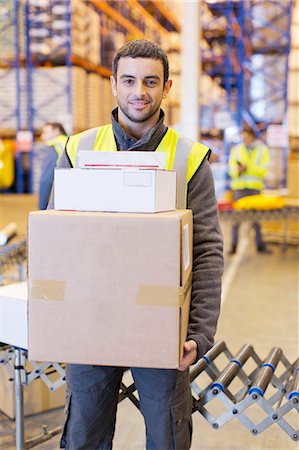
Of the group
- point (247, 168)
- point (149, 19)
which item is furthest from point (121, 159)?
point (149, 19)

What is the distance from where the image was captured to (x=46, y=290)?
1802 mm

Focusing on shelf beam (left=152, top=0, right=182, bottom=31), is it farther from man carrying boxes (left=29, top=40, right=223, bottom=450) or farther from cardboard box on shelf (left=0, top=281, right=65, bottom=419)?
man carrying boxes (left=29, top=40, right=223, bottom=450)

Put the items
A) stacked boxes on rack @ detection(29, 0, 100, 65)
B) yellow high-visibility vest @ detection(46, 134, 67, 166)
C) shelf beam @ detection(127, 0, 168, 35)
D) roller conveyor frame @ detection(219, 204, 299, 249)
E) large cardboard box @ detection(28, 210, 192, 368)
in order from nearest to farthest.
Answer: large cardboard box @ detection(28, 210, 192, 368) < yellow high-visibility vest @ detection(46, 134, 67, 166) < roller conveyor frame @ detection(219, 204, 299, 249) < stacked boxes on rack @ detection(29, 0, 100, 65) < shelf beam @ detection(127, 0, 168, 35)

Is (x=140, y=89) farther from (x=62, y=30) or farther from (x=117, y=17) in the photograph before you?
(x=117, y=17)

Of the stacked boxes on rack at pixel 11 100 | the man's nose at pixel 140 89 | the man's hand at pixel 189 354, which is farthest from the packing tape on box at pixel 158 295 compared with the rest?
the stacked boxes on rack at pixel 11 100

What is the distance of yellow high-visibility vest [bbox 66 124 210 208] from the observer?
2.04m

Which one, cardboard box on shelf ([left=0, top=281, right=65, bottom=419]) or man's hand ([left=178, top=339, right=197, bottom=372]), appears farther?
cardboard box on shelf ([left=0, top=281, right=65, bottom=419])

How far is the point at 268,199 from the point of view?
8492mm

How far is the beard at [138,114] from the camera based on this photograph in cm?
197

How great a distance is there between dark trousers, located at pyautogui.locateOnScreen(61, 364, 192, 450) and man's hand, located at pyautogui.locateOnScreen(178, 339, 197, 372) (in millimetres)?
90

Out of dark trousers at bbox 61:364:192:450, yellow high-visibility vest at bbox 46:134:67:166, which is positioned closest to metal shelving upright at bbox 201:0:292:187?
yellow high-visibility vest at bbox 46:134:67:166

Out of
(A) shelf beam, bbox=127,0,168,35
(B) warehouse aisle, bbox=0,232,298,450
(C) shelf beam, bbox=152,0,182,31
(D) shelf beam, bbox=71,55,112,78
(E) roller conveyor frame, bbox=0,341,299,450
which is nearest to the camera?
(E) roller conveyor frame, bbox=0,341,299,450

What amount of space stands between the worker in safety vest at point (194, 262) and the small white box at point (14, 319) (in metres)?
0.71

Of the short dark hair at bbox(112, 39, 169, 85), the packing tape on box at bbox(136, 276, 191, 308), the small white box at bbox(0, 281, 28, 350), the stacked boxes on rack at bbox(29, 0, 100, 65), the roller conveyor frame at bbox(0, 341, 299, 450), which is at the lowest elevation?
the roller conveyor frame at bbox(0, 341, 299, 450)
